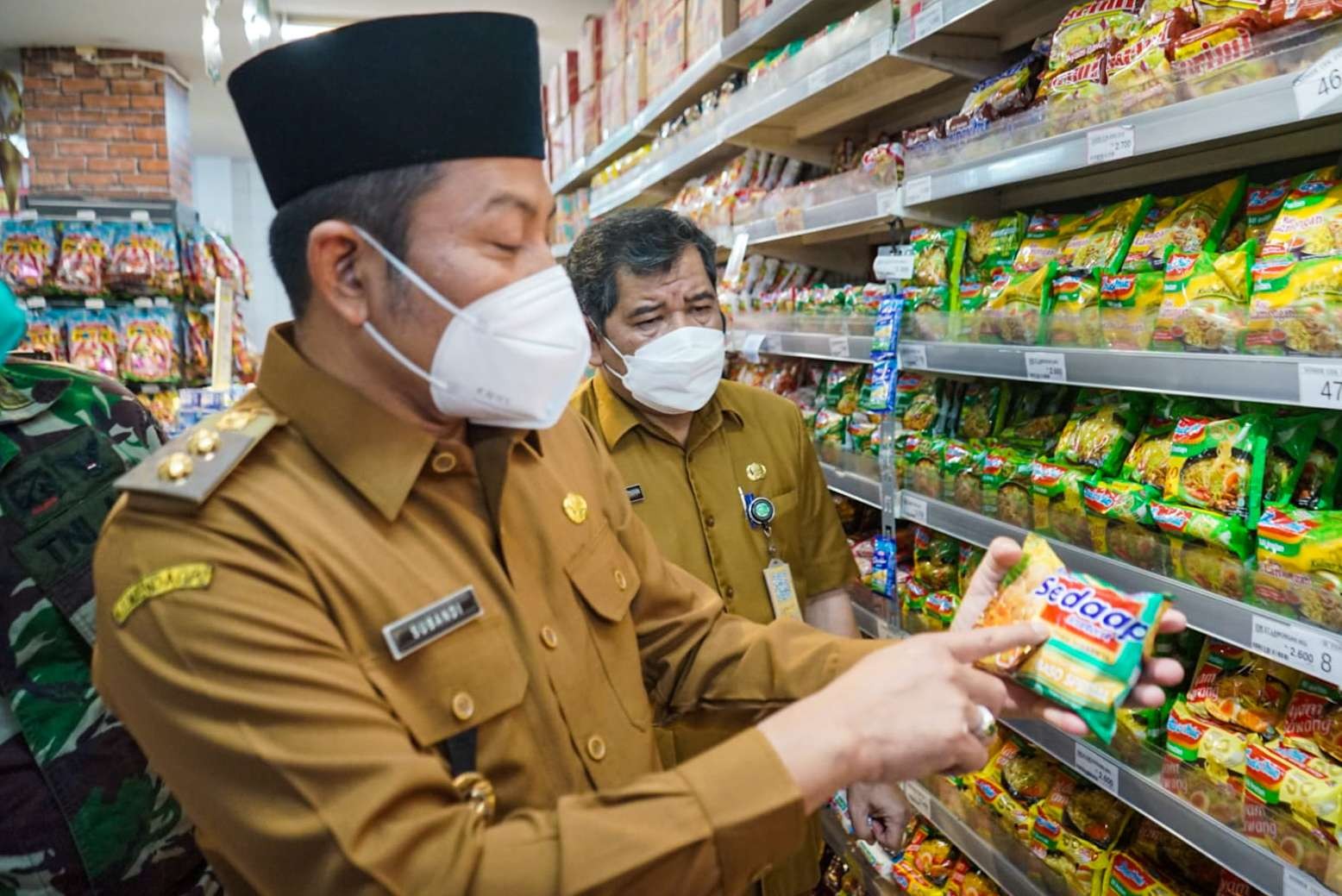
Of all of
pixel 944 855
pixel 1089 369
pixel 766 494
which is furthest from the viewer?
pixel 944 855

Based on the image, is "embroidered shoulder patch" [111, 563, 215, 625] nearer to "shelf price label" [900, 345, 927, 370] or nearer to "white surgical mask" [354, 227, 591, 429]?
"white surgical mask" [354, 227, 591, 429]

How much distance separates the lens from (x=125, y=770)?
1.41 m

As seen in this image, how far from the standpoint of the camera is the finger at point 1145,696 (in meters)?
A: 1.11

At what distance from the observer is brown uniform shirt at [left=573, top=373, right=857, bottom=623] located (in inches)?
82.7

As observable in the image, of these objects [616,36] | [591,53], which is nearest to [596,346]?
[616,36]

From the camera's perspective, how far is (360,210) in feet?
3.43

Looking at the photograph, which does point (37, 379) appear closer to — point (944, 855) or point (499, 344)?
point (499, 344)

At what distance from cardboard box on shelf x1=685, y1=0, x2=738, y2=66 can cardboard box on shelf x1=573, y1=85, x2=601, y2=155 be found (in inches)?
70.1

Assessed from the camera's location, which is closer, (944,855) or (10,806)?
(10,806)

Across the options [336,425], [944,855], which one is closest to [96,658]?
[336,425]

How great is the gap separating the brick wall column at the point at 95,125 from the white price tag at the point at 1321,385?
941 cm

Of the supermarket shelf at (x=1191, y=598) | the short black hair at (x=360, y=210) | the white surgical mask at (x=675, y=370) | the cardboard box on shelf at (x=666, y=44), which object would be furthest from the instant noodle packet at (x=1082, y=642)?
the cardboard box on shelf at (x=666, y=44)

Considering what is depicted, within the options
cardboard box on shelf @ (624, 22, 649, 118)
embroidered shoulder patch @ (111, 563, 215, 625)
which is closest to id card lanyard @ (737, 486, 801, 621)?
embroidered shoulder patch @ (111, 563, 215, 625)

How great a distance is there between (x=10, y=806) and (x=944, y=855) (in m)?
2.11
